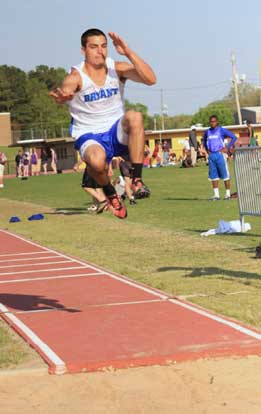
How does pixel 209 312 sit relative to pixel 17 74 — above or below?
below

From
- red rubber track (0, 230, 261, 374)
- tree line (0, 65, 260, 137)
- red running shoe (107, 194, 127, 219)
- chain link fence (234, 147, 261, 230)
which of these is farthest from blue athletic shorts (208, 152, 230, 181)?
tree line (0, 65, 260, 137)

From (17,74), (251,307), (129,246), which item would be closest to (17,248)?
(129,246)

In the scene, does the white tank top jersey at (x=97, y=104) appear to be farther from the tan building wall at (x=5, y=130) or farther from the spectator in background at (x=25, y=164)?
the tan building wall at (x=5, y=130)

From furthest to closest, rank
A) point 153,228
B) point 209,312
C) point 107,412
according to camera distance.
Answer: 1. point 153,228
2. point 209,312
3. point 107,412

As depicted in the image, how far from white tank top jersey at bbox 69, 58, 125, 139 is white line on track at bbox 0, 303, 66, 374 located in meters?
1.89

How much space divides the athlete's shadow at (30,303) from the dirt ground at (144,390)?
2.58 m

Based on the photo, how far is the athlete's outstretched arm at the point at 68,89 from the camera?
8211mm

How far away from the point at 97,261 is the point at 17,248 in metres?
2.87

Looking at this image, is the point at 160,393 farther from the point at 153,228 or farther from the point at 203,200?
the point at 203,200

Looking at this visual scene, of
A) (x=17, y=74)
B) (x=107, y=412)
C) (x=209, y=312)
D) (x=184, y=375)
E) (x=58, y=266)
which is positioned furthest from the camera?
(x=17, y=74)

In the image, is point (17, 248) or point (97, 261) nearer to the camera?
point (97, 261)

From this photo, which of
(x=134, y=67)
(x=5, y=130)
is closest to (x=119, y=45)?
(x=134, y=67)

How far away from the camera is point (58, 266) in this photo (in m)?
12.5

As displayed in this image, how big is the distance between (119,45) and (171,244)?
20.3ft
